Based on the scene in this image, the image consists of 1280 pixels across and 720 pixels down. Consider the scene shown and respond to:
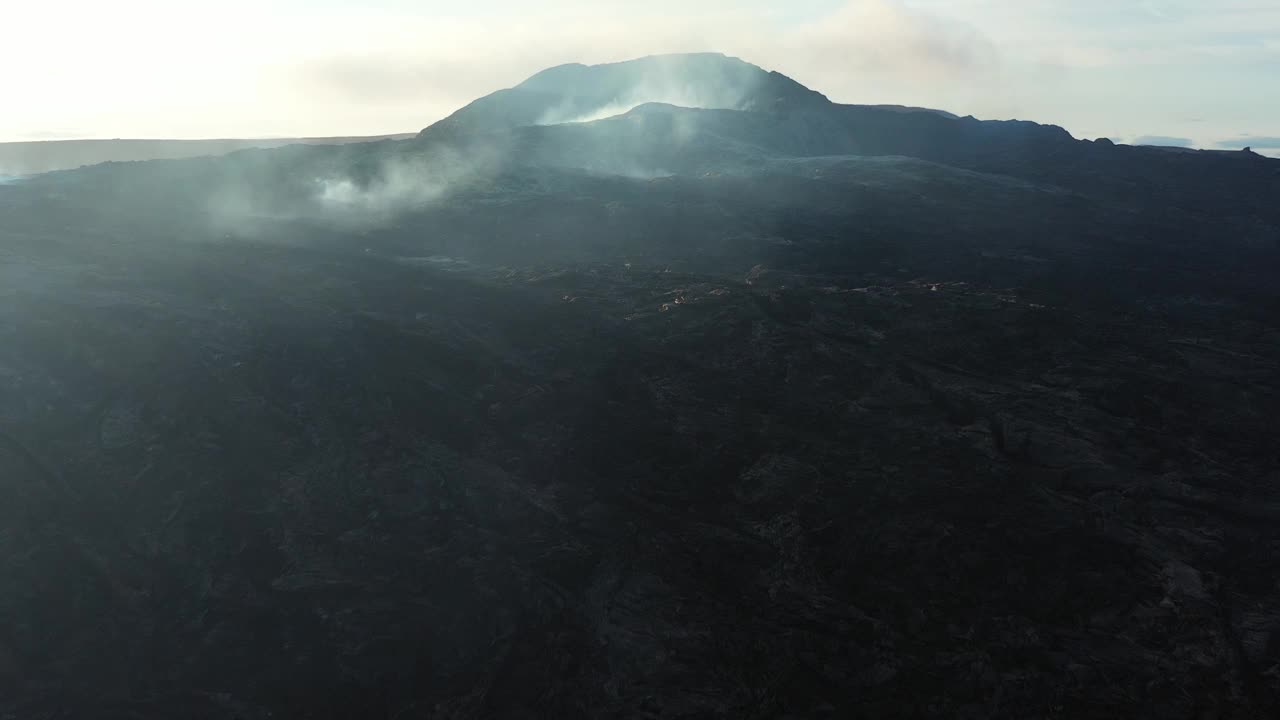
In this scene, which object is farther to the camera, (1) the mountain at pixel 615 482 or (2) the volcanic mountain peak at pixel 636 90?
(2) the volcanic mountain peak at pixel 636 90

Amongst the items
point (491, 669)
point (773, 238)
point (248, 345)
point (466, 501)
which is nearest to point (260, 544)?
point (466, 501)

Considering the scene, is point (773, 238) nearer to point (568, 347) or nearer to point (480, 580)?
point (568, 347)

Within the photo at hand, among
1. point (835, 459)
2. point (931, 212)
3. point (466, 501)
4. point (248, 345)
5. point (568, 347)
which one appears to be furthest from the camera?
point (931, 212)

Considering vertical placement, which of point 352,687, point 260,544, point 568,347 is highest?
point 568,347

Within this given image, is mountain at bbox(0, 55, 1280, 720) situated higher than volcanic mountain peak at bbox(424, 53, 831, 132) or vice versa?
volcanic mountain peak at bbox(424, 53, 831, 132)

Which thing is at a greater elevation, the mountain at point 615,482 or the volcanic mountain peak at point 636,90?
the volcanic mountain peak at point 636,90

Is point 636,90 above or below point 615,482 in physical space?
above

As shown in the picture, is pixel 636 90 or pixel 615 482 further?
pixel 636 90

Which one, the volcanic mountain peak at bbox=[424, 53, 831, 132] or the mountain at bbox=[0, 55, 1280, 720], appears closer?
the mountain at bbox=[0, 55, 1280, 720]
